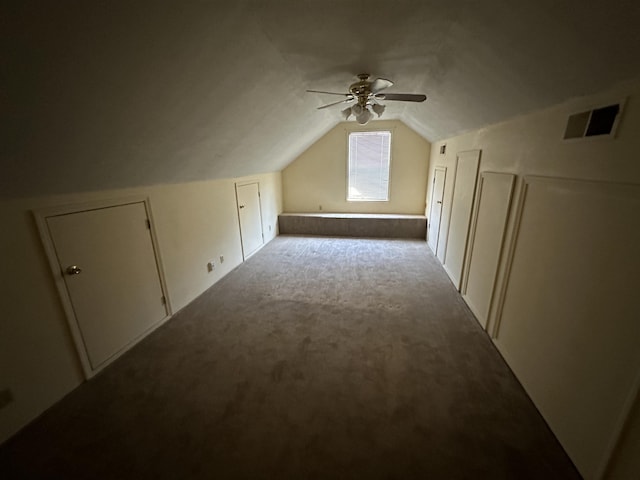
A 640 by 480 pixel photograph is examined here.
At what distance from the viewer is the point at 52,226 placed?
189cm

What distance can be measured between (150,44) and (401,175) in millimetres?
5428

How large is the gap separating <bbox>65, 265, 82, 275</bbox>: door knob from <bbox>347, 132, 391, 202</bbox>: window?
517cm

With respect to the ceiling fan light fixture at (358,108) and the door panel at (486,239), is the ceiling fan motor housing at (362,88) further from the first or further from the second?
the door panel at (486,239)

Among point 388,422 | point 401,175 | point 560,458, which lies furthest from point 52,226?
point 401,175

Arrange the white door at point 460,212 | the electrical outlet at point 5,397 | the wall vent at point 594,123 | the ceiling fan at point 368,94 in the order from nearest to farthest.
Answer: the wall vent at point 594,123, the electrical outlet at point 5,397, the ceiling fan at point 368,94, the white door at point 460,212

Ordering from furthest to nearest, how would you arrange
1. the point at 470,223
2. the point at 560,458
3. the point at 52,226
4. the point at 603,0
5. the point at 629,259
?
the point at 470,223 → the point at 52,226 → the point at 560,458 → the point at 629,259 → the point at 603,0

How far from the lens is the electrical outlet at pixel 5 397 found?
1661mm

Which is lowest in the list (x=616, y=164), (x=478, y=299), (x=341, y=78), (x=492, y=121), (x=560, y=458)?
(x=560, y=458)

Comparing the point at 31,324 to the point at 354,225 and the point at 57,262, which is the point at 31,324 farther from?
the point at 354,225

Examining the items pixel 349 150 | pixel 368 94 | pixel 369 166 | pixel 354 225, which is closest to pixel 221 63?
pixel 368 94

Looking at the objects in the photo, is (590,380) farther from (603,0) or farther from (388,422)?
(603,0)

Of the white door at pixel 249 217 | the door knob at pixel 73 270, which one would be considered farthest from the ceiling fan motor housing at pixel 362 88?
the door knob at pixel 73 270

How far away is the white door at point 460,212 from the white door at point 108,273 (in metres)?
3.56

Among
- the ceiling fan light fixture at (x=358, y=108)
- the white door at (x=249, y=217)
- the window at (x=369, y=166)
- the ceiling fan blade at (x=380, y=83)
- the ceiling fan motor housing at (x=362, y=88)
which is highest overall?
the ceiling fan motor housing at (x=362, y=88)
